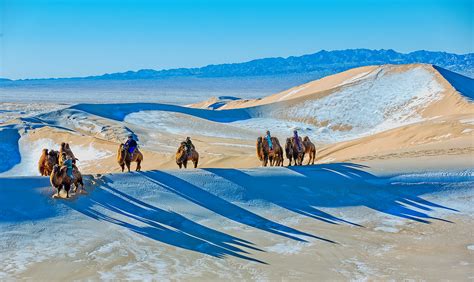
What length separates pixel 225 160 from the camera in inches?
1302

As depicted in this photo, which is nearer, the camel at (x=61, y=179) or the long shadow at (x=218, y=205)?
the long shadow at (x=218, y=205)

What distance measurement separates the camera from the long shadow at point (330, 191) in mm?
18516

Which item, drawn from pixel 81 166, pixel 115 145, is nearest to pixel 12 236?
pixel 81 166

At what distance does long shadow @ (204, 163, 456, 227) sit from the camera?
1852 cm

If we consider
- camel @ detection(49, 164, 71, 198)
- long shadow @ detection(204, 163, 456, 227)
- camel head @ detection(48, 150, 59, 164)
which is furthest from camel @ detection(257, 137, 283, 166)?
camel @ detection(49, 164, 71, 198)

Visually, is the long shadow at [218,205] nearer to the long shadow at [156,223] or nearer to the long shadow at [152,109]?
the long shadow at [156,223]

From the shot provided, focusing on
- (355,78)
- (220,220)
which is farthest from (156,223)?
(355,78)

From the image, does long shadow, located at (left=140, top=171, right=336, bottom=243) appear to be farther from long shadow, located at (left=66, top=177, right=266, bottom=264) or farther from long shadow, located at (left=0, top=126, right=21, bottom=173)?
long shadow, located at (left=0, top=126, right=21, bottom=173)

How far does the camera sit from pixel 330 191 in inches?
772

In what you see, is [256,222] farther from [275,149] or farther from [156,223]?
[275,149]

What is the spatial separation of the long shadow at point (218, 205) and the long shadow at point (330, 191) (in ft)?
3.24

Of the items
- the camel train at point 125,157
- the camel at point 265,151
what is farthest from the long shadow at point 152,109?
the camel at point 265,151

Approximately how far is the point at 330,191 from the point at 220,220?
412 cm

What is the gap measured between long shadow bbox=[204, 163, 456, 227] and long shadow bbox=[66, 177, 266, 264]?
9.25ft
